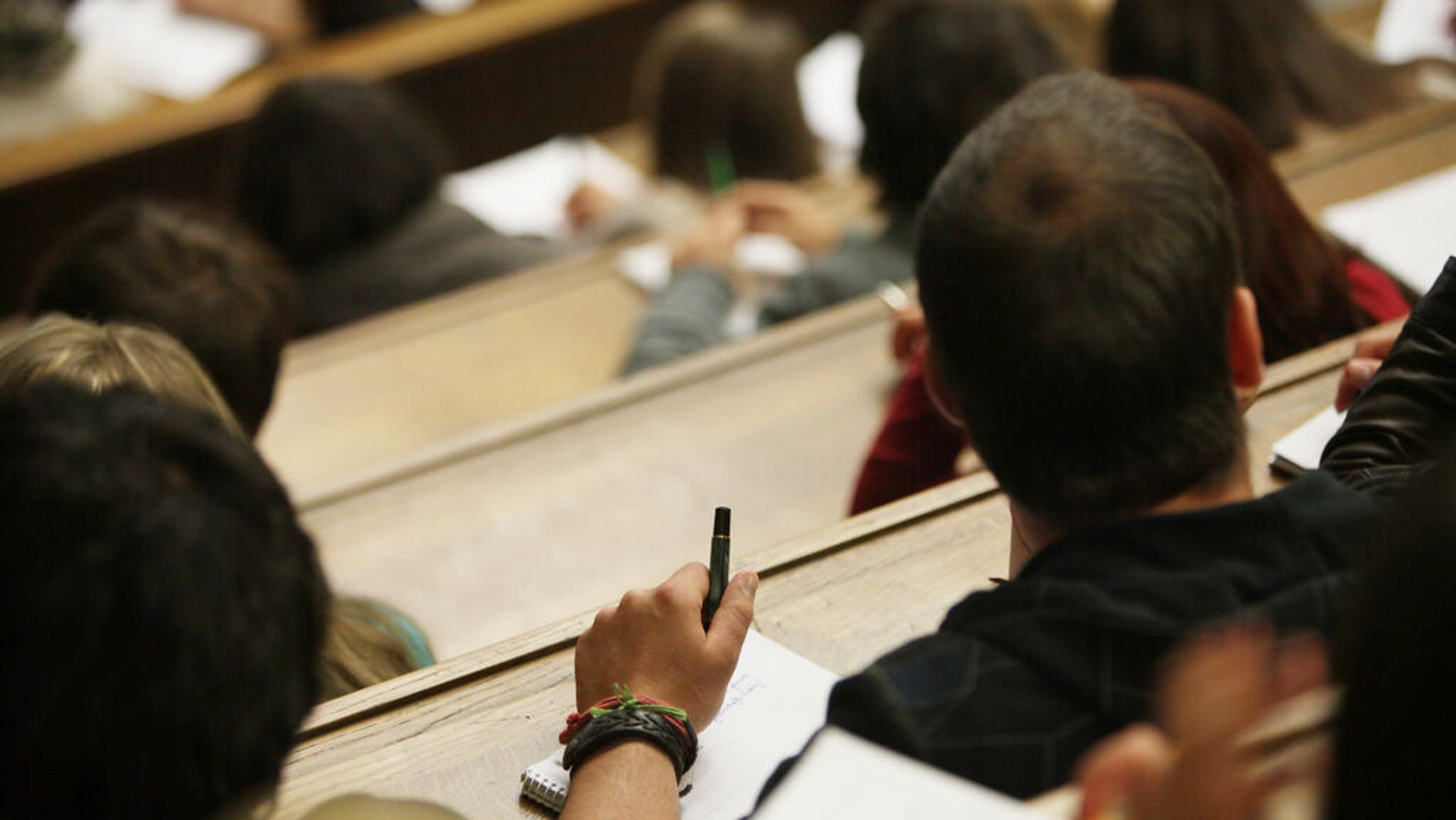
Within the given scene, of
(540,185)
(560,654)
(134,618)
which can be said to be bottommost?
(540,185)

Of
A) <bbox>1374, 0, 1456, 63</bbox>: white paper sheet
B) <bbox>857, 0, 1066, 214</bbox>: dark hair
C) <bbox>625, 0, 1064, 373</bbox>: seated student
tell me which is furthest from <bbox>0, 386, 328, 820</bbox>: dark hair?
<bbox>1374, 0, 1456, 63</bbox>: white paper sheet

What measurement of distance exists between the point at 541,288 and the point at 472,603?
2.87 feet

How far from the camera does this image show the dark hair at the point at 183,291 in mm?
1673

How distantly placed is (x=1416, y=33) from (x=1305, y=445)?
1673 mm

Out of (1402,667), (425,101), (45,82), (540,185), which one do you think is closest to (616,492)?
(1402,667)

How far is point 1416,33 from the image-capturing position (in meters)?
2.67

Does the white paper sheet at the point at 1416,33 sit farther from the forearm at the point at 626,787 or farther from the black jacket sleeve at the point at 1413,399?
the forearm at the point at 626,787

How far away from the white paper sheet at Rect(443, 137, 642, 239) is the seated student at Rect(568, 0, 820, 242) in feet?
0.88

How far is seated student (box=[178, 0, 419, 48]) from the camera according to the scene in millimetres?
3590

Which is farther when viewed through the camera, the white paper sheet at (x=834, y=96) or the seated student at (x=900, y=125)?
the white paper sheet at (x=834, y=96)

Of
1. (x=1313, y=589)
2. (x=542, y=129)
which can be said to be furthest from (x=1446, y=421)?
(x=542, y=129)

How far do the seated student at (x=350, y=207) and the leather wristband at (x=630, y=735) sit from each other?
5.31 feet

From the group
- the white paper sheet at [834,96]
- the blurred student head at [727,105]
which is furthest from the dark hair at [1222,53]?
the white paper sheet at [834,96]

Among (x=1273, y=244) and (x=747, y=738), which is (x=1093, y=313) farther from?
(x=1273, y=244)
